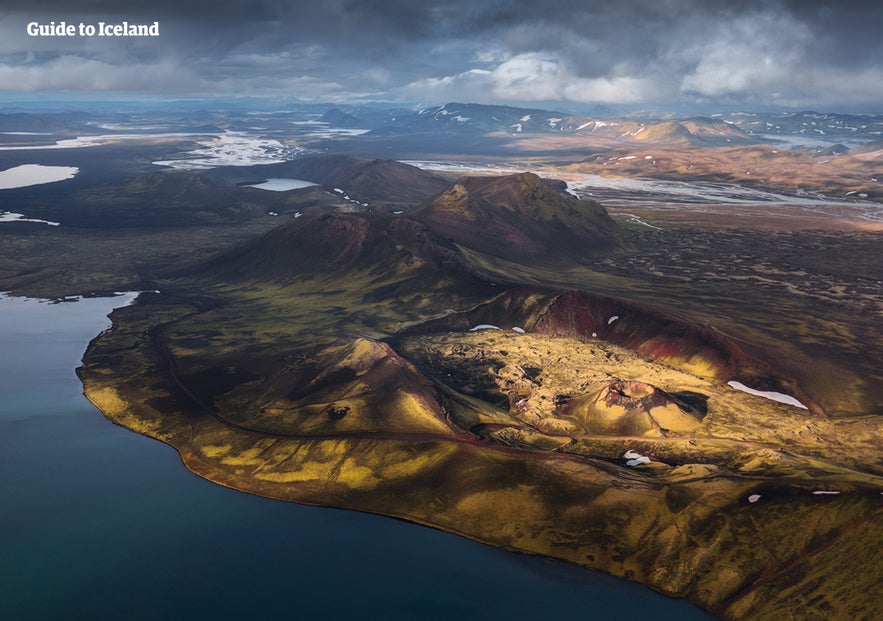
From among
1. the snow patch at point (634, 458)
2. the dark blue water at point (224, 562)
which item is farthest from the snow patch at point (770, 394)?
the dark blue water at point (224, 562)

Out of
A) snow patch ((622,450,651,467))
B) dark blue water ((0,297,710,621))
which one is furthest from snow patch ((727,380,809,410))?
dark blue water ((0,297,710,621))

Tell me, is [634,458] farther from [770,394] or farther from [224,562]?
[224,562]

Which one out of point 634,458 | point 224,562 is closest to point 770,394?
point 634,458

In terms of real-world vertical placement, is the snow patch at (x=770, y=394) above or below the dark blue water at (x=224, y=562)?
above

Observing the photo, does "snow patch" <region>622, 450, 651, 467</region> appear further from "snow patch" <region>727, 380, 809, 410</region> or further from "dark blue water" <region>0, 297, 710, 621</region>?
"snow patch" <region>727, 380, 809, 410</region>

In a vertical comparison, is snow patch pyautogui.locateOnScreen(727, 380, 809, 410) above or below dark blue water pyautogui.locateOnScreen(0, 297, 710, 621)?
above

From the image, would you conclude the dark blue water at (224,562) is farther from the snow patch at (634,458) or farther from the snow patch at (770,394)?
the snow patch at (770,394)

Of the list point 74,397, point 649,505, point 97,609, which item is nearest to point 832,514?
point 649,505

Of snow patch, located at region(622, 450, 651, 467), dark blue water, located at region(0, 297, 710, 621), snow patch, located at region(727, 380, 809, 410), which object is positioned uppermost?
snow patch, located at region(727, 380, 809, 410)
